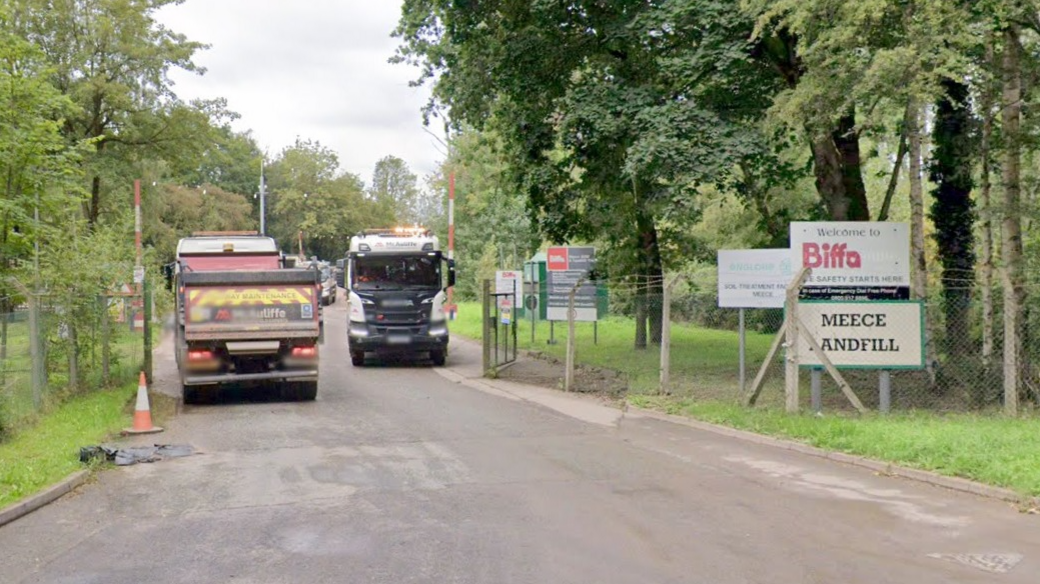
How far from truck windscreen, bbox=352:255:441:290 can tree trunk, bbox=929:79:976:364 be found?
36.0 feet

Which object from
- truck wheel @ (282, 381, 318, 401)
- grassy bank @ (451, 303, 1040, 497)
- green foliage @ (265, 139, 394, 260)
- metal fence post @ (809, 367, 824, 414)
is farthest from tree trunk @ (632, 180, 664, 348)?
green foliage @ (265, 139, 394, 260)

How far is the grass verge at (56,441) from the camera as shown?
29.8 ft

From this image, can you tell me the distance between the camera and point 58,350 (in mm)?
15812

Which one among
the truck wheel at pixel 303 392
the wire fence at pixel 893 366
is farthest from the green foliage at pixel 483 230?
the truck wheel at pixel 303 392

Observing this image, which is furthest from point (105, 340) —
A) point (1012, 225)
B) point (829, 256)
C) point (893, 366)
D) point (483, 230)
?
point (483, 230)

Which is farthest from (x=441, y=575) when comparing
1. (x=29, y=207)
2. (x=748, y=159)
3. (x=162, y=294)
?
(x=162, y=294)

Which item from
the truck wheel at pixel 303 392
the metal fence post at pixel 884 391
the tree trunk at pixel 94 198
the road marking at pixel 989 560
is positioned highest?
the tree trunk at pixel 94 198

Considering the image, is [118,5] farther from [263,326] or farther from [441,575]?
[441,575]

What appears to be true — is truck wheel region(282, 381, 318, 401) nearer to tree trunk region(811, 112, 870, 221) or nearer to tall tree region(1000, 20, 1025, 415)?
tree trunk region(811, 112, 870, 221)

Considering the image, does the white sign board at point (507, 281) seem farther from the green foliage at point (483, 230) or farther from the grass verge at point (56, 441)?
the green foliage at point (483, 230)

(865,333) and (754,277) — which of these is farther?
(754,277)

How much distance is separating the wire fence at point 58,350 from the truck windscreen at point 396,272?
17.2ft

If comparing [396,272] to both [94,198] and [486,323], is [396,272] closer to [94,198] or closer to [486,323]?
[486,323]

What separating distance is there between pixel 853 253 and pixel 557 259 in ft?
36.9
